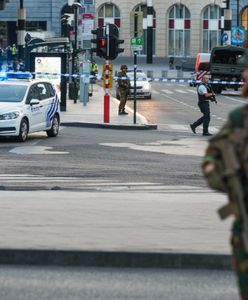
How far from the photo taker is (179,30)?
344ft

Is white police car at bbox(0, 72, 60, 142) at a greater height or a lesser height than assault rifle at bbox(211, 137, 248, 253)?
lesser

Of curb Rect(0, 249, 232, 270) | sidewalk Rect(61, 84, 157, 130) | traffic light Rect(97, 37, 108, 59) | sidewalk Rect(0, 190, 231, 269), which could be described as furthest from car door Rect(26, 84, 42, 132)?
curb Rect(0, 249, 232, 270)

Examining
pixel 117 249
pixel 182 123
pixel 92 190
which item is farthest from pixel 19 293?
pixel 182 123

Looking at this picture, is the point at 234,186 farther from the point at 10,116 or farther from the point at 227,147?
the point at 10,116

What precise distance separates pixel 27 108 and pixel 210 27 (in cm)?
7993

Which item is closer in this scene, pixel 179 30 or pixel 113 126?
pixel 113 126

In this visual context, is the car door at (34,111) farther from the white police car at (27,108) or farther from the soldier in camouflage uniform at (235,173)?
the soldier in camouflage uniform at (235,173)

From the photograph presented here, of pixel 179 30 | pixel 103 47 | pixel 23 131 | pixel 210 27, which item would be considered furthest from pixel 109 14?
pixel 23 131

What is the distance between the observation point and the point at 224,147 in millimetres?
4680

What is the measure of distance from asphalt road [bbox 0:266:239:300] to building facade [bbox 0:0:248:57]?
315 feet

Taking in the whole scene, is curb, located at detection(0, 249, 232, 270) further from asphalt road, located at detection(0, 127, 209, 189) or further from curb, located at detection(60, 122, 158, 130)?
curb, located at detection(60, 122, 158, 130)

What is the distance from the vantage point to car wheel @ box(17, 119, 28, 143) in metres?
25.1

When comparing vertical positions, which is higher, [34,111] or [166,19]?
[166,19]

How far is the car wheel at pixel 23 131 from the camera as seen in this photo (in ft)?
82.2
